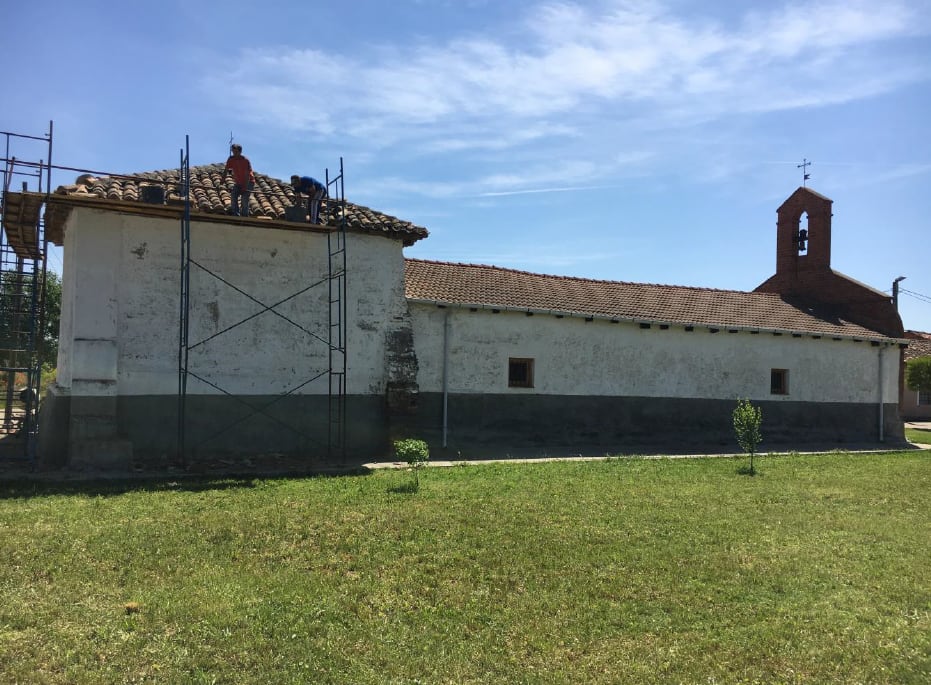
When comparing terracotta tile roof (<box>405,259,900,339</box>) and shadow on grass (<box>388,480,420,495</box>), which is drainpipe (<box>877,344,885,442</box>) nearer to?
terracotta tile roof (<box>405,259,900,339</box>)

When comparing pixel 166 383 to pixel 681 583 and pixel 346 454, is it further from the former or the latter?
pixel 681 583

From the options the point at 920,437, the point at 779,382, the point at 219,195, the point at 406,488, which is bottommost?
the point at 920,437

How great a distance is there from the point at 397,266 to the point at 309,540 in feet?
27.1

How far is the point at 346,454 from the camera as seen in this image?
14188 millimetres

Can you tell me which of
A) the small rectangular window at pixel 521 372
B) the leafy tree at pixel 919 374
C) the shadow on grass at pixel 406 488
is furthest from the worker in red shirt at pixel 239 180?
the leafy tree at pixel 919 374

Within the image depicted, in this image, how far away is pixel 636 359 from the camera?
59.3 ft

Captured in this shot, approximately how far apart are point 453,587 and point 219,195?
31.5ft

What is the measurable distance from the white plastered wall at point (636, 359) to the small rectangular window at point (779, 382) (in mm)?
156

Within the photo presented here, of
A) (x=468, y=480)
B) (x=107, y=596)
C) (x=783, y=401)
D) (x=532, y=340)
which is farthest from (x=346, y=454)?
(x=783, y=401)

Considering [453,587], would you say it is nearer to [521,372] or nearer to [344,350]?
[344,350]

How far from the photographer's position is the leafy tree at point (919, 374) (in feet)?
99.2

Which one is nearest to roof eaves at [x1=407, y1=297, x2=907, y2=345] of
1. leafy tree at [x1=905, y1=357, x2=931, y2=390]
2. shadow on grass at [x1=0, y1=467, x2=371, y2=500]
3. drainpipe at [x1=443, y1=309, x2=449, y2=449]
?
drainpipe at [x1=443, y1=309, x2=449, y2=449]

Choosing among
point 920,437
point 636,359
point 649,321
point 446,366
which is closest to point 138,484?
point 446,366

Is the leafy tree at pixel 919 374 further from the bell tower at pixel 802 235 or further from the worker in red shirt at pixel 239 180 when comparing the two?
the worker in red shirt at pixel 239 180
